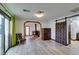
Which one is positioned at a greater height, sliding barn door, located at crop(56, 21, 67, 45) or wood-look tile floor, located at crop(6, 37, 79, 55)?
sliding barn door, located at crop(56, 21, 67, 45)

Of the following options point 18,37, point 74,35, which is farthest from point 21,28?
point 74,35

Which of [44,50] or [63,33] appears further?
[63,33]

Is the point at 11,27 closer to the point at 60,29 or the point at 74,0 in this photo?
the point at 60,29

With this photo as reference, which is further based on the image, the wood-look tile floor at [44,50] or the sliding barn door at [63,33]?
the sliding barn door at [63,33]

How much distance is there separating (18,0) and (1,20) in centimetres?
284

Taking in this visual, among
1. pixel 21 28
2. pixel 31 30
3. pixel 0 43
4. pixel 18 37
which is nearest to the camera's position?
pixel 0 43

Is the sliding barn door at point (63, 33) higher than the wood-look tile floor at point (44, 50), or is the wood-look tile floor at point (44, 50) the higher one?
the sliding barn door at point (63, 33)

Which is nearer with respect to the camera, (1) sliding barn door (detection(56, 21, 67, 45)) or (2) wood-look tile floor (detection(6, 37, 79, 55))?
(2) wood-look tile floor (detection(6, 37, 79, 55))

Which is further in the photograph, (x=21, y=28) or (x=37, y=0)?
(x=21, y=28)

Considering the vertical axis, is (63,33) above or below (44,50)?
above

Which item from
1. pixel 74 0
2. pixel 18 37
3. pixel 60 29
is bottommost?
pixel 18 37

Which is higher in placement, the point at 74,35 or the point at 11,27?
the point at 11,27

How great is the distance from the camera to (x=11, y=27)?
712cm
